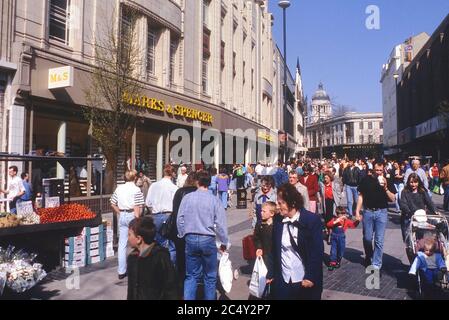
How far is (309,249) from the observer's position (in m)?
3.80

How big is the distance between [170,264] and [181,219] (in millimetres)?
1806

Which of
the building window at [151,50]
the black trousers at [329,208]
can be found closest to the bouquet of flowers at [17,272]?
the black trousers at [329,208]

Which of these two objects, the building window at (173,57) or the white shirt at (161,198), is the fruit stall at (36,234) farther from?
the building window at (173,57)

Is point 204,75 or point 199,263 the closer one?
point 199,263

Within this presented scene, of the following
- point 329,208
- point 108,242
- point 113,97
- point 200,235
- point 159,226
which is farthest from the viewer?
point 113,97

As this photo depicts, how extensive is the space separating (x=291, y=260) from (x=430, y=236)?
3.51m

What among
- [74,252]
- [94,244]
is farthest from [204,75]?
[74,252]

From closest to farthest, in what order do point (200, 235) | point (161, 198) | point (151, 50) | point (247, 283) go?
point (200, 235)
point (247, 283)
point (161, 198)
point (151, 50)

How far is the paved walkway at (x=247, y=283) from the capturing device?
597 cm

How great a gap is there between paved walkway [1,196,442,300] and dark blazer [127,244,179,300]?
267cm

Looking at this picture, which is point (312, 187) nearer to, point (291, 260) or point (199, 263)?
point (199, 263)

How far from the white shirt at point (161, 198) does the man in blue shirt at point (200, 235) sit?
6.11 ft

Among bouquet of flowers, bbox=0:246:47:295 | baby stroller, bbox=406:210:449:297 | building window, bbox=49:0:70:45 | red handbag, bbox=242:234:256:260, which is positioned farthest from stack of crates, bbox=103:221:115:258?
building window, bbox=49:0:70:45
